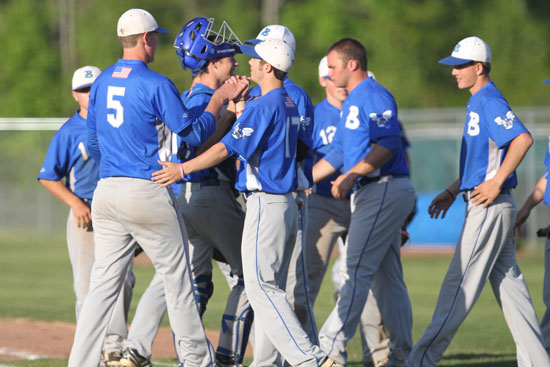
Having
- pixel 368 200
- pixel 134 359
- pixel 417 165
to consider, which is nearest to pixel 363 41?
pixel 417 165

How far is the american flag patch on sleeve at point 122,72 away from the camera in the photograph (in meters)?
6.23

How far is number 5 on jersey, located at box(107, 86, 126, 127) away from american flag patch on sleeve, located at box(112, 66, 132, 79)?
9 centimetres

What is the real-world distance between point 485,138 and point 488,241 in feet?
2.53

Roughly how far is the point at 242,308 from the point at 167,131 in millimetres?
1560

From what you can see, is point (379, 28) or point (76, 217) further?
point (379, 28)

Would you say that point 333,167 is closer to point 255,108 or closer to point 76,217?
point 255,108

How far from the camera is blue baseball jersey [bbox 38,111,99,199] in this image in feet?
25.5

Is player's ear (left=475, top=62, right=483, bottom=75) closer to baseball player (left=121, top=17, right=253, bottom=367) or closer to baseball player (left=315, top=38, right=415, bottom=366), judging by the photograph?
baseball player (left=315, top=38, right=415, bottom=366)

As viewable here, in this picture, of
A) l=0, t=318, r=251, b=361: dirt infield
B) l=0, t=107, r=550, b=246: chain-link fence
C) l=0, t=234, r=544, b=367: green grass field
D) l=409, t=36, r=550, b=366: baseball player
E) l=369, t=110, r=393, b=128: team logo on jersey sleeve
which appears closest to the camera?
l=409, t=36, r=550, b=366: baseball player

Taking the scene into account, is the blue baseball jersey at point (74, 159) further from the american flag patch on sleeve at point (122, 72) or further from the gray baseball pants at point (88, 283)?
the american flag patch on sleeve at point (122, 72)

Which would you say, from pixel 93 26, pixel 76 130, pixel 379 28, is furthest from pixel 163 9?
pixel 76 130

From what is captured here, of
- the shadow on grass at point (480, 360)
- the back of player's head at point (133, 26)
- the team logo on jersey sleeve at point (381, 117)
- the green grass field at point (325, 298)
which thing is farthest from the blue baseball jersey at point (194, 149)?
the shadow on grass at point (480, 360)

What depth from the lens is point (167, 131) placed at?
6324mm

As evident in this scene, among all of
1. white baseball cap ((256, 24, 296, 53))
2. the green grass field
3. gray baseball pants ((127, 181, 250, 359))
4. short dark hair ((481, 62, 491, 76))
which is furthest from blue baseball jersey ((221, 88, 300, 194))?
the green grass field
